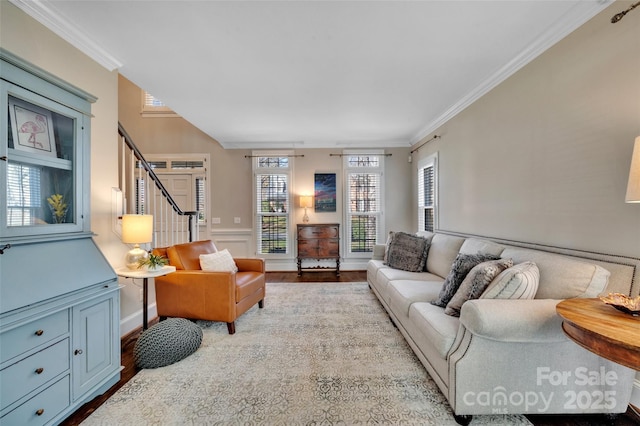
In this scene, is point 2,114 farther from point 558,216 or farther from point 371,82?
point 558,216

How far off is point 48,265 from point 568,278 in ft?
10.2

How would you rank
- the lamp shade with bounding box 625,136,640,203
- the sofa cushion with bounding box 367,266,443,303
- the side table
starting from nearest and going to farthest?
the lamp shade with bounding box 625,136,640,203
the side table
the sofa cushion with bounding box 367,266,443,303

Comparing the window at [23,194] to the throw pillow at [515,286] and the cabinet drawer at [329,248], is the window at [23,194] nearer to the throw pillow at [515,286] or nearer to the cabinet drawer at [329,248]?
the throw pillow at [515,286]

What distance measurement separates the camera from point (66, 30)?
1.92 m

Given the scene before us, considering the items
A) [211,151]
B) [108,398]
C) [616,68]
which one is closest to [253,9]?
[616,68]

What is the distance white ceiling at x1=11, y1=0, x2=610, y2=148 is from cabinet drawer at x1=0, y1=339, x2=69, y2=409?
220cm

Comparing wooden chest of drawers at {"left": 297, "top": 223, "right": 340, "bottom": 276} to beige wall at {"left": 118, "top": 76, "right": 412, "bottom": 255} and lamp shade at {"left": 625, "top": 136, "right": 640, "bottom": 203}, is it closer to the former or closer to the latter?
beige wall at {"left": 118, "top": 76, "right": 412, "bottom": 255}

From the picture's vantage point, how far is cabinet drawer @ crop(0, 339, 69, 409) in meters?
1.19

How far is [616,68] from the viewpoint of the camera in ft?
5.14

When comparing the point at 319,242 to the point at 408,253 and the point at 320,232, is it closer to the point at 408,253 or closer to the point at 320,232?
the point at 320,232

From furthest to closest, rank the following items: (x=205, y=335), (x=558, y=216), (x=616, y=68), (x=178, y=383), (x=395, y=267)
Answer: (x=395, y=267)
(x=205, y=335)
(x=558, y=216)
(x=178, y=383)
(x=616, y=68)

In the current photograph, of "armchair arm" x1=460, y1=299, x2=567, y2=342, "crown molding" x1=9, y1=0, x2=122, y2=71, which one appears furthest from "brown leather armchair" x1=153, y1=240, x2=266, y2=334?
"armchair arm" x1=460, y1=299, x2=567, y2=342

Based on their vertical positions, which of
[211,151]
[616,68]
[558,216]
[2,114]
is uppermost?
[211,151]

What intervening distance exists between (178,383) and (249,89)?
9.44 feet
